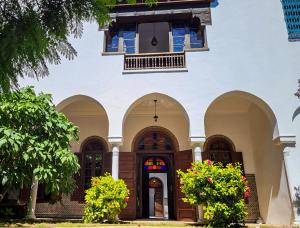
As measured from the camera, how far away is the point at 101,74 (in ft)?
31.0

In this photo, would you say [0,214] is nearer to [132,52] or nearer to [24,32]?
[132,52]

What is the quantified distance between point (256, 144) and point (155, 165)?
471 cm

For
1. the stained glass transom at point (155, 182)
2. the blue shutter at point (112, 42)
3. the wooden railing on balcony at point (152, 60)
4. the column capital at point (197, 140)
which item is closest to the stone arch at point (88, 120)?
the blue shutter at point (112, 42)

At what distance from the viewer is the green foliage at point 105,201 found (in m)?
7.56

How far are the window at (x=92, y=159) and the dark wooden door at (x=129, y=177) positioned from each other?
3.43 feet

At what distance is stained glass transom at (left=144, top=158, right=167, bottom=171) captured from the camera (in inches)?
501

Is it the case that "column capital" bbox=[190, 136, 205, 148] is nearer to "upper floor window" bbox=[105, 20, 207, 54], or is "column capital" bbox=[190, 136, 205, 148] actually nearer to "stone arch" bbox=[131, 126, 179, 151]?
"stone arch" bbox=[131, 126, 179, 151]

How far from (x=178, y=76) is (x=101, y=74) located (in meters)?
2.61

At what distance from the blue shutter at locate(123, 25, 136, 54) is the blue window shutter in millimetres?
1571

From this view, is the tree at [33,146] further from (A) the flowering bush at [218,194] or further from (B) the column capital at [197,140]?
(B) the column capital at [197,140]

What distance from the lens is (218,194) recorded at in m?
6.91

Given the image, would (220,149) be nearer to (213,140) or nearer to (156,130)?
(213,140)

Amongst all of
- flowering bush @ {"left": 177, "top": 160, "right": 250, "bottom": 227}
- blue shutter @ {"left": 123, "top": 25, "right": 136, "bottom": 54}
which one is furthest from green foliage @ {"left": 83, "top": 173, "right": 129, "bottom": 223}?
blue shutter @ {"left": 123, "top": 25, "right": 136, "bottom": 54}

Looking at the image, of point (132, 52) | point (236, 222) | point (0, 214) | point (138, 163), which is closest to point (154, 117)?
point (138, 163)
